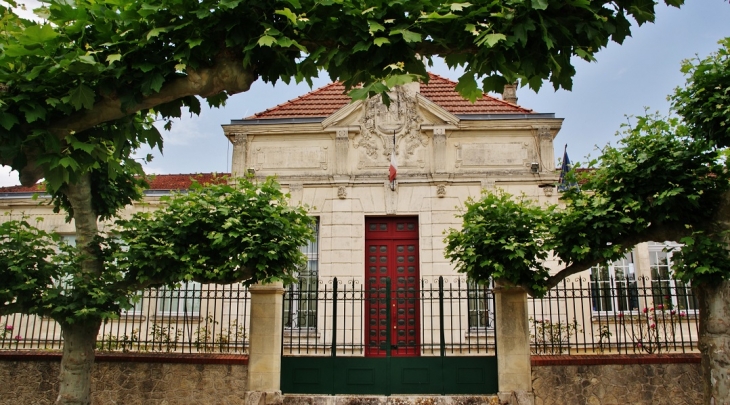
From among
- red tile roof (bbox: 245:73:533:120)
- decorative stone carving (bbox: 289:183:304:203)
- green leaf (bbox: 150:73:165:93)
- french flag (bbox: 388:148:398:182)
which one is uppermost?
red tile roof (bbox: 245:73:533:120)

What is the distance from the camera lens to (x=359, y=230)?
1348 cm

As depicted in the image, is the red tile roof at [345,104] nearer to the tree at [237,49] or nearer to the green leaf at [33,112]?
the tree at [237,49]

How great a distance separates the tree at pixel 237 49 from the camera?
4484 millimetres

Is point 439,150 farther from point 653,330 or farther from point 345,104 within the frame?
point 653,330

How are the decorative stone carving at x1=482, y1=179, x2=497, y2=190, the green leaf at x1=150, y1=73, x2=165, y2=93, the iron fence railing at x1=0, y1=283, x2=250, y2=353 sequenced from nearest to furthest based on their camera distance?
1. the green leaf at x1=150, y1=73, x2=165, y2=93
2. the iron fence railing at x1=0, y1=283, x2=250, y2=353
3. the decorative stone carving at x1=482, y1=179, x2=497, y2=190

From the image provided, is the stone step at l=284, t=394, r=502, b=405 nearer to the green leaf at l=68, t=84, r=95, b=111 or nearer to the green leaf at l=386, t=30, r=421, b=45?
the green leaf at l=68, t=84, r=95, b=111

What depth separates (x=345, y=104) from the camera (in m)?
14.2

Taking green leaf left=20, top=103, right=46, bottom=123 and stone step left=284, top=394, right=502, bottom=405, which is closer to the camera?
green leaf left=20, top=103, right=46, bottom=123

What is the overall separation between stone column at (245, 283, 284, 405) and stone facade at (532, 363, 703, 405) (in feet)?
14.1

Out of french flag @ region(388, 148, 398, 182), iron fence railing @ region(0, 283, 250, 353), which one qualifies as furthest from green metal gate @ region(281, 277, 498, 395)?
french flag @ region(388, 148, 398, 182)

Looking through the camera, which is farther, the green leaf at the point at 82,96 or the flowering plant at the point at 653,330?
the flowering plant at the point at 653,330

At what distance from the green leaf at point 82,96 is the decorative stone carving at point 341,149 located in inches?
363

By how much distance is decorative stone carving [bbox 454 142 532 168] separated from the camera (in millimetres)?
13656

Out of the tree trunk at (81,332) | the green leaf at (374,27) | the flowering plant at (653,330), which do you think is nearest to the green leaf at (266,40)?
the green leaf at (374,27)
